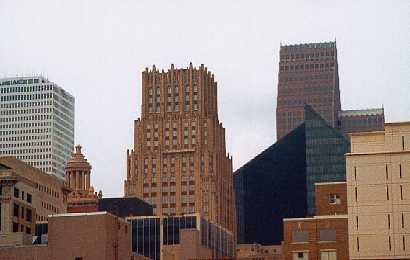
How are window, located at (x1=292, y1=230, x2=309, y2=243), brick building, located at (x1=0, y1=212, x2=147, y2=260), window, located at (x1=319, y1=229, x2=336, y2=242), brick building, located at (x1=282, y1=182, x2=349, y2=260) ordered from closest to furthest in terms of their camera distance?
brick building, located at (x1=282, y1=182, x2=349, y2=260) < window, located at (x1=319, y1=229, x2=336, y2=242) < window, located at (x1=292, y1=230, x2=309, y2=243) < brick building, located at (x1=0, y1=212, x2=147, y2=260)

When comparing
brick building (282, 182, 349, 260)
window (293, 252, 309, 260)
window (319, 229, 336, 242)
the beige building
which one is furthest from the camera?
window (293, 252, 309, 260)

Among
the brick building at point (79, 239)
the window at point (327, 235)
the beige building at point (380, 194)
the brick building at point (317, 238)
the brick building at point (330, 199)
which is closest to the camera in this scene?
the beige building at point (380, 194)

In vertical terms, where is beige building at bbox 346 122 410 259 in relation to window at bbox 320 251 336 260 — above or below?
above

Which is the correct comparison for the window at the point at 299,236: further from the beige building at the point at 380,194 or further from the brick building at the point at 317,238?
the beige building at the point at 380,194

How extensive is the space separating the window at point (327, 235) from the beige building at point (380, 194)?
13.2m

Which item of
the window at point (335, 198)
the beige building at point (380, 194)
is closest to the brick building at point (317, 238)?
the window at point (335, 198)

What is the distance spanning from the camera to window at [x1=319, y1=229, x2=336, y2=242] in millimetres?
172125

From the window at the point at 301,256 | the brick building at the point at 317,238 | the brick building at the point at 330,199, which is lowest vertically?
the window at the point at 301,256

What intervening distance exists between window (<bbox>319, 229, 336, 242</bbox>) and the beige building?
43.5 feet

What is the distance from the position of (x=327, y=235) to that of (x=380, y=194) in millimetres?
16931

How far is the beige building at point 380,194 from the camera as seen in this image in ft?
513

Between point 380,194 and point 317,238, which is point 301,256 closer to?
point 317,238

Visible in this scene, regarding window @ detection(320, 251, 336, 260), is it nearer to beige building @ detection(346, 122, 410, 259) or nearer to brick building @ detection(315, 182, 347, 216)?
brick building @ detection(315, 182, 347, 216)

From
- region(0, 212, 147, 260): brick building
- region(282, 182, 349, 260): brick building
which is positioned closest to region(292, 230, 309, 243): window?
region(282, 182, 349, 260): brick building
